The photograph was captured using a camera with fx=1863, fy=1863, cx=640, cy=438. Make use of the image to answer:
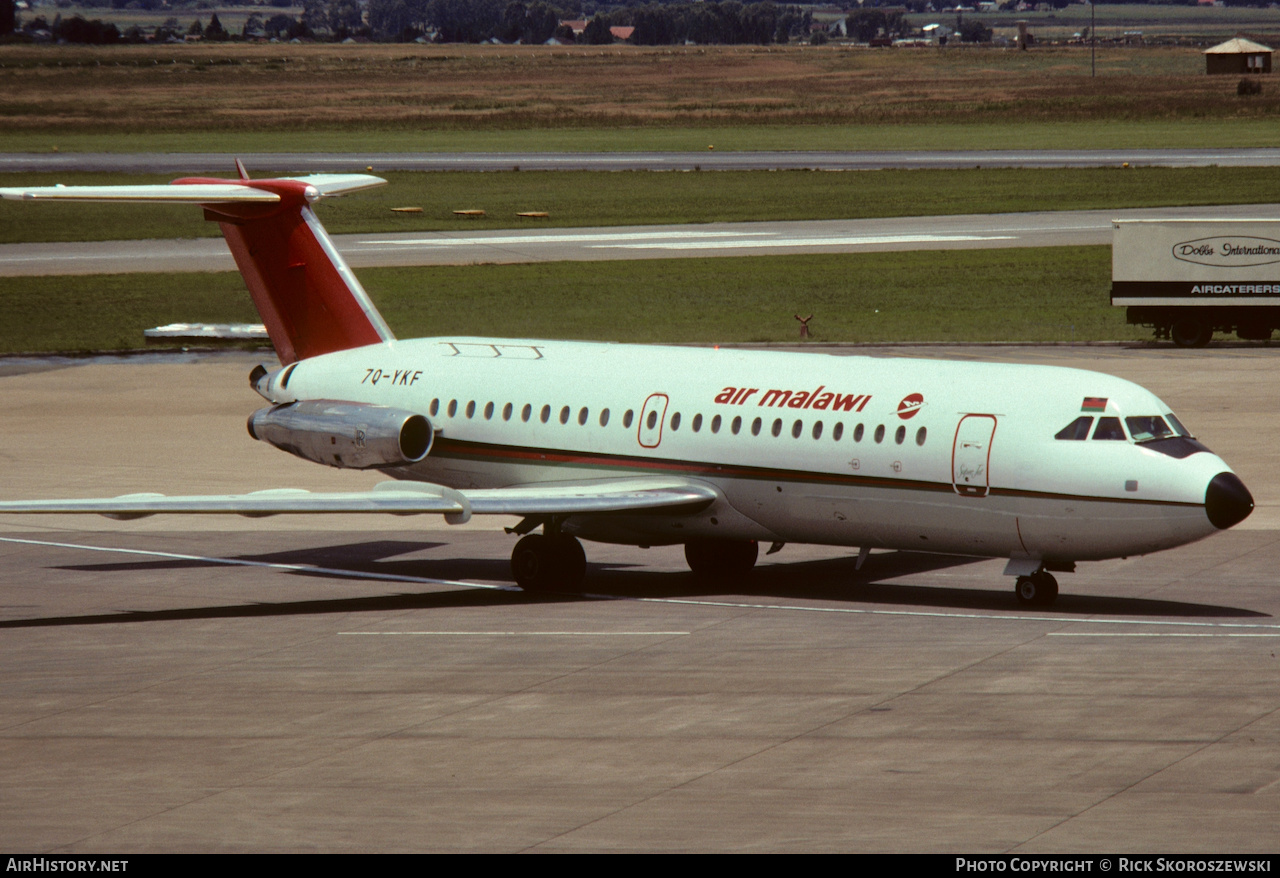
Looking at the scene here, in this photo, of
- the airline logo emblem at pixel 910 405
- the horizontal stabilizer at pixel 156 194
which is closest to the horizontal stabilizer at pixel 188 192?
the horizontal stabilizer at pixel 156 194

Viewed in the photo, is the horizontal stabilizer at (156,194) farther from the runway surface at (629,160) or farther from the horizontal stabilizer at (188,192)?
the runway surface at (629,160)

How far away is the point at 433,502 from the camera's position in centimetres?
2689

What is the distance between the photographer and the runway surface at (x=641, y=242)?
76.6 metres

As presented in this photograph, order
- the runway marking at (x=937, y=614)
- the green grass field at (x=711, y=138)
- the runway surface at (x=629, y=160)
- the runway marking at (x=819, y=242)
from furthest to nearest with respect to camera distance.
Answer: the green grass field at (x=711, y=138)
the runway surface at (x=629, y=160)
the runway marking at (x=819, y=242)
the runway marking at (x=937, y=614)

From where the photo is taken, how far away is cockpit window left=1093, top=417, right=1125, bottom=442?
25250mm

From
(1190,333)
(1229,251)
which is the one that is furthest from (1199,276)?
(1190,333)

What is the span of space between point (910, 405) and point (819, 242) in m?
53.5

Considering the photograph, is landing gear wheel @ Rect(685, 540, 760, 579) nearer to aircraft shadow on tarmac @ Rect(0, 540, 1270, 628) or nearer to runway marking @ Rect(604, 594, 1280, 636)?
aircraft shadow on tarmac @ Rect(0, 540, 1270, 628)

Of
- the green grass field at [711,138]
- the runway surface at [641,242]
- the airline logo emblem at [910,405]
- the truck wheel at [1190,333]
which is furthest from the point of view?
the green grass field at [711,138]

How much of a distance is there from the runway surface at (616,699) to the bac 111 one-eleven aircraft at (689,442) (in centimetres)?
119

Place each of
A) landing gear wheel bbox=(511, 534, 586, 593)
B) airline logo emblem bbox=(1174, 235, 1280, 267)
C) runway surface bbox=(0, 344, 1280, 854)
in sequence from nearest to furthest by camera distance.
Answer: runway surface bbox=(0, 344, 1280, 854) < landing gear wheel bbox=(511, 534, 586, 593) < airline logo emblem bbox=(1174, 235, 1280, 267)

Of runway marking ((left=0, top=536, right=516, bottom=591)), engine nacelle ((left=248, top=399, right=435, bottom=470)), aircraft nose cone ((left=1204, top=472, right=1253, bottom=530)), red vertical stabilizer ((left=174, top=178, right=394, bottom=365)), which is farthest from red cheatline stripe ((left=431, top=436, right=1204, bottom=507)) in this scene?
red vertical stabilizer ((left=174, top=178, right=394, bottom=365))

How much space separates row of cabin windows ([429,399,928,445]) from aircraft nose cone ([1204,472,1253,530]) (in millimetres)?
3923

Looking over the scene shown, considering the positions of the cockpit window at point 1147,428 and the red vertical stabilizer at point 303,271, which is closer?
the cockpit window at point 1147,428
